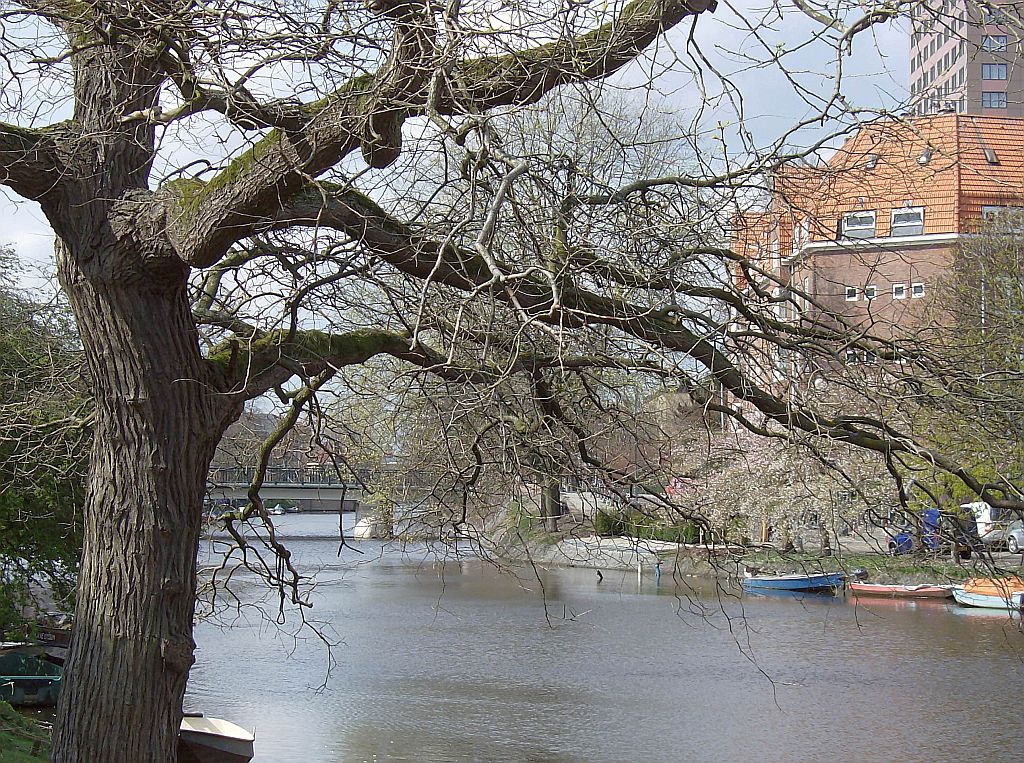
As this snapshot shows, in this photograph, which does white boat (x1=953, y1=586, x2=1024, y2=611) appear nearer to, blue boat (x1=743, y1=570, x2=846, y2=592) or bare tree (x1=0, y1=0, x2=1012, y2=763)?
blue boat (x1=743, y1=570, x2=846, y2=592)

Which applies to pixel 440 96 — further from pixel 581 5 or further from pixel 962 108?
pixel 962 108

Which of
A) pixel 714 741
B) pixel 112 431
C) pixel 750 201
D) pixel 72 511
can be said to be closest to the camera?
pixel 112 431

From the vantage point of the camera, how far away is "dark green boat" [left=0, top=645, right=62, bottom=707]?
41.2 ft

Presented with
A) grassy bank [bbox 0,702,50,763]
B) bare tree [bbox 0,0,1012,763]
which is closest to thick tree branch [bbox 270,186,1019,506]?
bare tree [bbox 0,0,1012,763]

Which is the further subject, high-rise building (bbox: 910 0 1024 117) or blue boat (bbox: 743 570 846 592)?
blue boat (bbox: 743 570 846 592)

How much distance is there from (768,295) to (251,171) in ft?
8.20

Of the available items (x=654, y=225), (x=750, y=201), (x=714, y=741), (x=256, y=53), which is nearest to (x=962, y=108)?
(x=750, y=201)

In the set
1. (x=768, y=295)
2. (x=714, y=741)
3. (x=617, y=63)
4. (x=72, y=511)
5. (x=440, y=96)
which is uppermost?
(x=617, y=63)

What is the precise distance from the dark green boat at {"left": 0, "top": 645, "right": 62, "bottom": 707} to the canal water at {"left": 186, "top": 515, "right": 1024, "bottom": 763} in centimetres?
196

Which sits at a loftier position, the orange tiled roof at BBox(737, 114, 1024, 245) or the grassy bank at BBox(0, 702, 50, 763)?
the orange tiled roof at BBox(737, 114, 1024, 245)

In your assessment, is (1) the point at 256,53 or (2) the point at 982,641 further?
(2) the point at 982,641

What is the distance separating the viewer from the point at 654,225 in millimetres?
5289

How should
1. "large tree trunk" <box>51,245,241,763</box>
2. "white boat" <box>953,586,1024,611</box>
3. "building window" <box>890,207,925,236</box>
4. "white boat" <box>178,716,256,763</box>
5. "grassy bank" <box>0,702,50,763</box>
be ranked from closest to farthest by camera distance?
"large tree trunk" <box>51,245,241,763</box> < "building window" <box>890,207,925,236</box> < "grassy bank" <box>0,702,50,763</box> < "white boat" <box>178,716,256,763</box> < "white boat" <box>953,586,1024,611</box>

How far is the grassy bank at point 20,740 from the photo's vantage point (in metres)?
8.08
